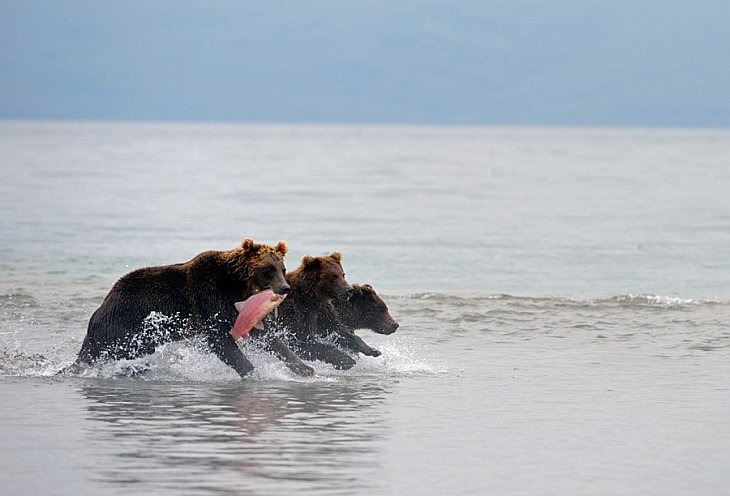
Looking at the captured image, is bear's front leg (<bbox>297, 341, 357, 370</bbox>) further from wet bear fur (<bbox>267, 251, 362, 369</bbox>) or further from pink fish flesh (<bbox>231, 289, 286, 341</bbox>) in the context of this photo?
pink fish flesh (<bbox>231, 289, 286, 341</bbox>)

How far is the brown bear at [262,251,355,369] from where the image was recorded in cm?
1126

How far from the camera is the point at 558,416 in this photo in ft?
30.2

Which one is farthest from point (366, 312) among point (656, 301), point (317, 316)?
point (656, 301)

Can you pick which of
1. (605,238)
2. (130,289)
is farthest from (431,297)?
(605,238)

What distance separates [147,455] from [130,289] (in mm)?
2955

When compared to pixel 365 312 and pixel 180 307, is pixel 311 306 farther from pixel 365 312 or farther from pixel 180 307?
pixel 180 307

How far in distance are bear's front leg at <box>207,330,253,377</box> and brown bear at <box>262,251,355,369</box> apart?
0.78m

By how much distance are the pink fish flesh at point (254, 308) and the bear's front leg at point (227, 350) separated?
12cm

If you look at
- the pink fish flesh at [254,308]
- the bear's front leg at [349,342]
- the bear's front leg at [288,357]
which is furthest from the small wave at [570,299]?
the pink fish flesh at [254,308]

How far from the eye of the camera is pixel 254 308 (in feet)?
33.7

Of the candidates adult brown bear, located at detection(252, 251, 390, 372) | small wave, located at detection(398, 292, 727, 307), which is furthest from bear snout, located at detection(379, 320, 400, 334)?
small wave, located at detection(398, 292, 727, 307)

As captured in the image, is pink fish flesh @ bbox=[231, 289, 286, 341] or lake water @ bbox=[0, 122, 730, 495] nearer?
lake water @ bbox=[0, 122, 730, 495]

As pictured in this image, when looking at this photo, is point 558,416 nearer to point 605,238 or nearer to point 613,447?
point 613,447

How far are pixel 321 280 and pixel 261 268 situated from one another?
115 centimetres
